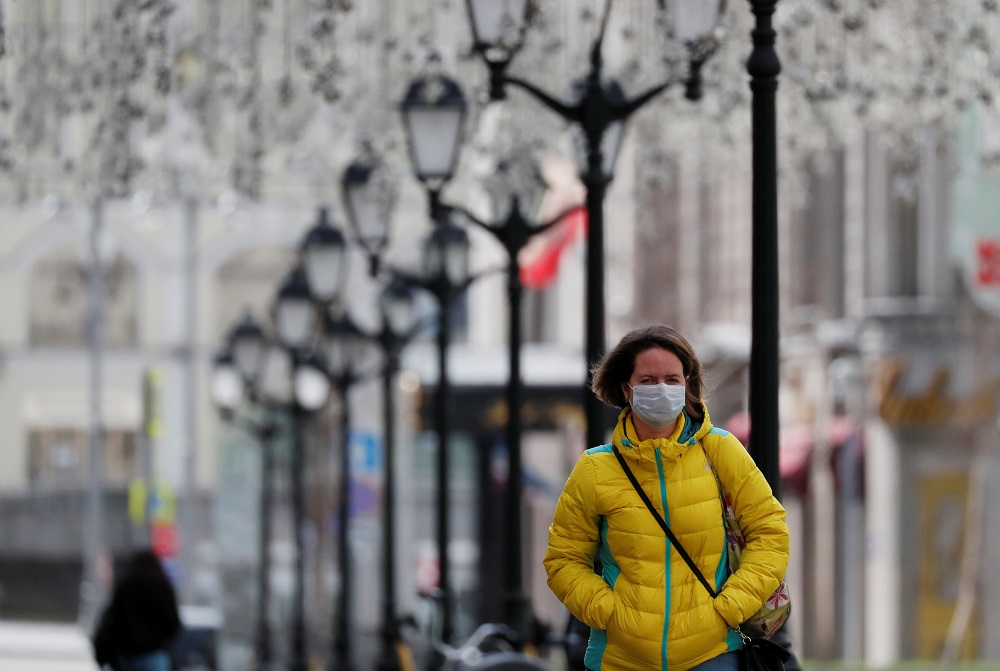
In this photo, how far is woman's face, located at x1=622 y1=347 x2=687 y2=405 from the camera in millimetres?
5641

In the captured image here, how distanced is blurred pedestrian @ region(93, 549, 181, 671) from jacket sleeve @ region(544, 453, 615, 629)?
6.78 metres

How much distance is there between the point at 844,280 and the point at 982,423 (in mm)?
3428

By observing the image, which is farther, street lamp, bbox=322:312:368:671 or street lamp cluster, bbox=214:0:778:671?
street lamp, bbox=322:312:368:671

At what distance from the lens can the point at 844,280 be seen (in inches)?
1194

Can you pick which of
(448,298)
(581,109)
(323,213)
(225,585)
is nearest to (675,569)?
A: (581,109)

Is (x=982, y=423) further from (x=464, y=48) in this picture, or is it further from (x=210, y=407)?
(x=210, y=407)

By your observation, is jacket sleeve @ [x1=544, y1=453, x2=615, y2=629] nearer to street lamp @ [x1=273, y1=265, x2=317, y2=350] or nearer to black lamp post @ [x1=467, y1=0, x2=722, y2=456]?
black lamp post @ [x1=467, y1=0, x2=722, y2=456]

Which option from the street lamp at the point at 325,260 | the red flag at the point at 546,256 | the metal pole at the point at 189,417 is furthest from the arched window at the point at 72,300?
the street lamp at the point at 325,260

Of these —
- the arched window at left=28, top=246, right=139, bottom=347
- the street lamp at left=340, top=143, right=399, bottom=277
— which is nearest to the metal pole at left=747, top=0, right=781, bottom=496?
the street lamp at left=340, top=143, right=399, bottom=277

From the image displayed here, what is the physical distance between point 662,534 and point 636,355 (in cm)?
46

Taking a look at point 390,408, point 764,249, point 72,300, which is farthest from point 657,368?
point 72,300

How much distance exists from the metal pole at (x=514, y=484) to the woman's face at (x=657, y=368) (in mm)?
6935

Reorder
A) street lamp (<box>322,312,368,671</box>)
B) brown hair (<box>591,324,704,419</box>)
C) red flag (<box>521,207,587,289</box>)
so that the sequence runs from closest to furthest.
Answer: brown hair (<box>591,324,704,419</box>) < street lamp (<box>322,312,368,671</box>) < red flag (<box>521,207,587,289</box>)

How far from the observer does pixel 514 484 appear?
1351 centimetres
